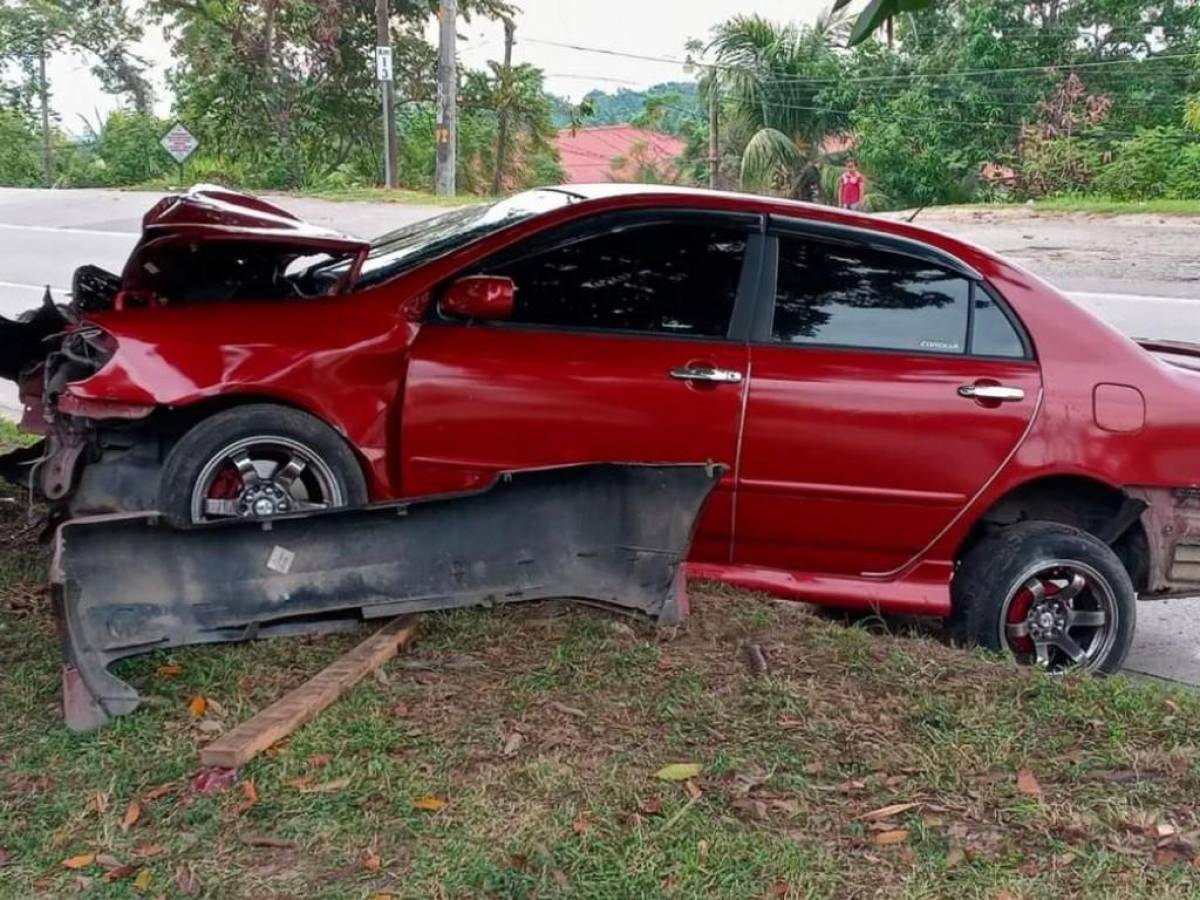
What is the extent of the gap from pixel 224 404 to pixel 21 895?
1957mm

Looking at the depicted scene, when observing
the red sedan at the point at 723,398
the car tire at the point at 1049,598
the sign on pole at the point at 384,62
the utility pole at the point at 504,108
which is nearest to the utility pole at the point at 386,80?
the sign on pole at the point at 384,62

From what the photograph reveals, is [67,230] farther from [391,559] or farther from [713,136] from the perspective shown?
[391,559]

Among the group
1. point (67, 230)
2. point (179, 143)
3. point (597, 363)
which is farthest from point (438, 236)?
point (179, 143)

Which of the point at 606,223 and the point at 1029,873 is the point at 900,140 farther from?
the point at 1029,873

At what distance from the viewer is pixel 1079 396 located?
4.85m

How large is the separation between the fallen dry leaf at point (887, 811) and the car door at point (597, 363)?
5.07 ft

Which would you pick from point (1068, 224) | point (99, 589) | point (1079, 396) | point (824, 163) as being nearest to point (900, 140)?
Answer: point (824, 163)

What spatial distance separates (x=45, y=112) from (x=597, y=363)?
41.1m

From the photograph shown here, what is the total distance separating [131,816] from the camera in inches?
131

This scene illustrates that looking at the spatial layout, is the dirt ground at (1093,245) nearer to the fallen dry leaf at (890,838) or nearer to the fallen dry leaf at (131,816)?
the fallen dry leaf at (890,838)

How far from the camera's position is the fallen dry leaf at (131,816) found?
3289 mm

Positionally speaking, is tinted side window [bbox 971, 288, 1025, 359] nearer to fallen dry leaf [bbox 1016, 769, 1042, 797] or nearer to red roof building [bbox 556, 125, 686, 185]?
fallen dry leaf [bbox 1016, 769, 1042, 797]

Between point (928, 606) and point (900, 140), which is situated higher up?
point (900, 140)

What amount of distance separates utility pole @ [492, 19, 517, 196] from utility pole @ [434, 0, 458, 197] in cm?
598
